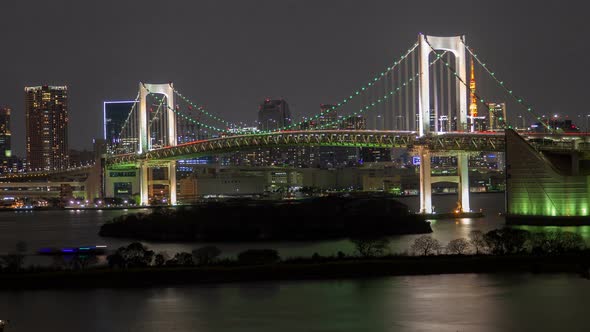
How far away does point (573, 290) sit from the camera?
15.2 meters

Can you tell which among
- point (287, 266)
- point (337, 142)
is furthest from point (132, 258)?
point (337, 142)

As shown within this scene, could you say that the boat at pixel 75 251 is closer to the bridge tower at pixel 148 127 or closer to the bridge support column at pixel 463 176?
the bridge support column at pixel 463 176

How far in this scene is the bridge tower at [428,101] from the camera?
3278cm

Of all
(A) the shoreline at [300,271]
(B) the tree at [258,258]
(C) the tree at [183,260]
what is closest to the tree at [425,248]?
(A) the shoreline at [300,271]

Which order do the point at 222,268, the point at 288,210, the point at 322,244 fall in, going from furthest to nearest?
the point at 288,210
the point at 322,244
the point at 222,268

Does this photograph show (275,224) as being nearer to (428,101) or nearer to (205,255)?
(428,101)

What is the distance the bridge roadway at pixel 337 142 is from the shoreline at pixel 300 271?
45.8 feet

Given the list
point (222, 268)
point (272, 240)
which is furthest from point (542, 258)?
point (272, 240)

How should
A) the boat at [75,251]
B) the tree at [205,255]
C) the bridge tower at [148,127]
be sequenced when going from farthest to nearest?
the bridge tower at [148,127]
the boat at [75,251]
the tree at [205,255]

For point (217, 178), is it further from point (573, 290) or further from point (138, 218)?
point (573, 290)

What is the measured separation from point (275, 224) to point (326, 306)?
14211 millimetres

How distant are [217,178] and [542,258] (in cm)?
6027

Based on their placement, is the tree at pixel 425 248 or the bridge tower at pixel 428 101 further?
the bridge tower at pixel 428 101

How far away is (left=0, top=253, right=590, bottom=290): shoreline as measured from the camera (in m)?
16.7
